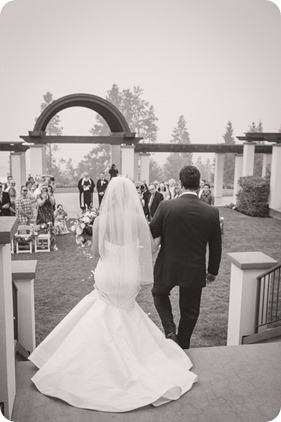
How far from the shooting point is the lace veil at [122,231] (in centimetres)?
367

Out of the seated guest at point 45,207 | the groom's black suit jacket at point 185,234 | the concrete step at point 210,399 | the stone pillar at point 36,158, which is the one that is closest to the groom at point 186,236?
the groom's black suit jacket at point 185,234

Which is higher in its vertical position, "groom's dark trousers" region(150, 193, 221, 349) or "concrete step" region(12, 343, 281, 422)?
"groom's dark trousers" region(150, 193, 221, 349)

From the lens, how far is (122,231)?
3713 millimetres

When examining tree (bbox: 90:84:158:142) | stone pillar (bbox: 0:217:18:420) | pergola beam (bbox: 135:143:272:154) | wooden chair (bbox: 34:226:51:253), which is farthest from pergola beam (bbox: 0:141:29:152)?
tree (bbox: 90:84:158:142)

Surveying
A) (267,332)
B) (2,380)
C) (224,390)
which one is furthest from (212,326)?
(2,380)

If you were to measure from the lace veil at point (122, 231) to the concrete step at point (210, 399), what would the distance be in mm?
1066

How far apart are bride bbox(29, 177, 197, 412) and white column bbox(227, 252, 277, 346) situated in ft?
4.77

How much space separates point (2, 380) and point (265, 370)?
2317 millimetres

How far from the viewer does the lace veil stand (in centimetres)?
367

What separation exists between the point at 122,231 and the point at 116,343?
3.15 feet

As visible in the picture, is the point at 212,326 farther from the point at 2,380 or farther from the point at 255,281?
the point at 2,380

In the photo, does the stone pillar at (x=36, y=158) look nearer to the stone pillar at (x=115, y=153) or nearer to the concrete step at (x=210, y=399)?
the stone pillar at (x=115, y=153)

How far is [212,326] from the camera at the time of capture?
20.3 ft

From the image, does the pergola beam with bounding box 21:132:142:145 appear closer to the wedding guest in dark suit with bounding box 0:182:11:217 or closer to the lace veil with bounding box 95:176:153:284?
the wedding guest in dark suit with bounding box 0:182:11:217
